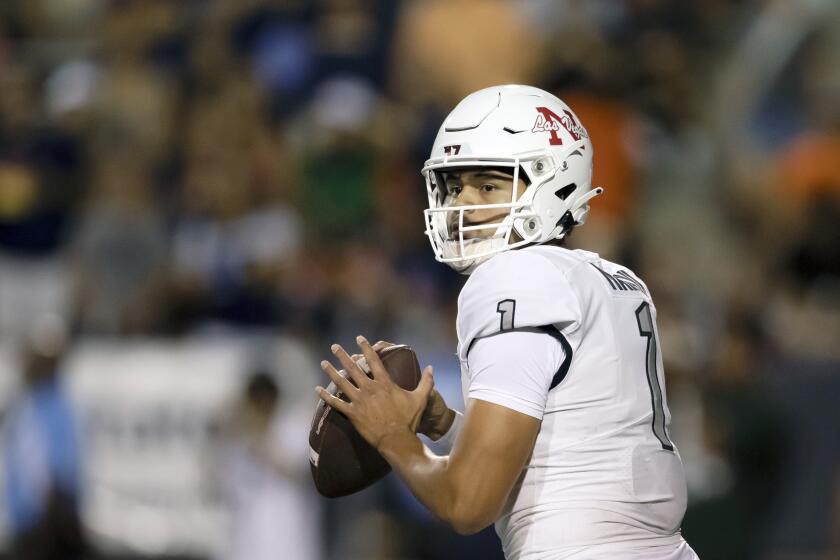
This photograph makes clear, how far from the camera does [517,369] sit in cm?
304

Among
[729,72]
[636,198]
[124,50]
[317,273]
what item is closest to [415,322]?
[317,273]

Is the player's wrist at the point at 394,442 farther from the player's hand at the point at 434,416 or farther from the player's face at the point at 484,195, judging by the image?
the player's face at the point at 484,195

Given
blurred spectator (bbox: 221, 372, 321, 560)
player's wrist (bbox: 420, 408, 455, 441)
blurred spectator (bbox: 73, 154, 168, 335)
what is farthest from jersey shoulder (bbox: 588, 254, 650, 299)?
blurred spectator (bbox: 73, 154, 168, 335)

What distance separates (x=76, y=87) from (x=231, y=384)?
285 cm

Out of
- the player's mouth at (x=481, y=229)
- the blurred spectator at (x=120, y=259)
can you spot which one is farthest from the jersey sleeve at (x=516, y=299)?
the blurred spectator at (x=120, y=259)

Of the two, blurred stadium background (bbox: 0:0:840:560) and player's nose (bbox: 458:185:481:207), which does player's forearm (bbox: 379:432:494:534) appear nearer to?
player's nose (bbox: 458:185:481:207)

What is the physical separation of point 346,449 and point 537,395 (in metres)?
0.62

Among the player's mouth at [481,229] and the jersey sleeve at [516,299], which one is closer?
the jersey sleeve at [516,299]

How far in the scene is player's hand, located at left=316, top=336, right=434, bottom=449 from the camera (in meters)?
3.22

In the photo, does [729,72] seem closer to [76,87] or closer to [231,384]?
[231,384]

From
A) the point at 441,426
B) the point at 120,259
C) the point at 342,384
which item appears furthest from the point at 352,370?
the point at 120,259

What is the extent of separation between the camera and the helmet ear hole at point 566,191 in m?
3.50

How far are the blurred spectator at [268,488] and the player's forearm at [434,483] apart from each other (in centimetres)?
441

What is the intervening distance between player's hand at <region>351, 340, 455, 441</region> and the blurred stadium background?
342cm
